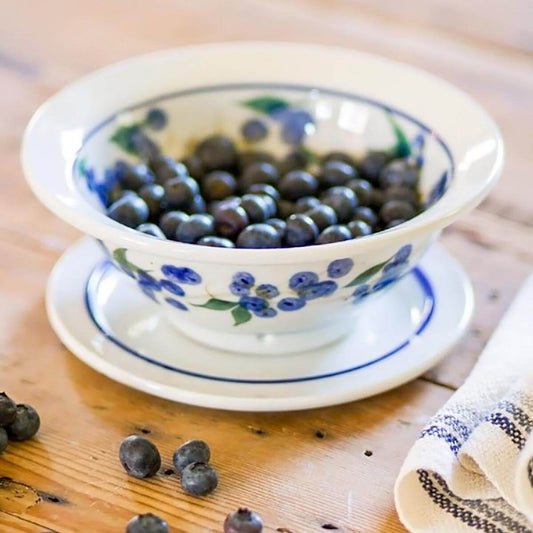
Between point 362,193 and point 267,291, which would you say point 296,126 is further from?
point 267,291

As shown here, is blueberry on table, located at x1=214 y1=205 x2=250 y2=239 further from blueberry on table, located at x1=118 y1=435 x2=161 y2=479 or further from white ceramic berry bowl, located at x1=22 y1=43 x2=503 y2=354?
blueberry on table, located at x1=118 y1=435 x2=161 y2=479

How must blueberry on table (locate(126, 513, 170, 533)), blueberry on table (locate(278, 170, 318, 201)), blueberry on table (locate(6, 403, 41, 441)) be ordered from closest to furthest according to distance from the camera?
blueberry on table (locate(126, 513, 170, 533))
blueberry on table (locate(6, 403, 41, 441))
blueberry on table (locate(278, 170, 318, 201))

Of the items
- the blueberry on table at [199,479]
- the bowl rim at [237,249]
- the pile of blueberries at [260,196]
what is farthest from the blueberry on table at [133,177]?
the blueberry on table at [199,479]

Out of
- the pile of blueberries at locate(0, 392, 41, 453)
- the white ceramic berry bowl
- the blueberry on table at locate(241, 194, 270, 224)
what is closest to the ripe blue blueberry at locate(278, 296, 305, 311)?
the white ceramic berry bowl

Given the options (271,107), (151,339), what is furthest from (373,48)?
(151,339)

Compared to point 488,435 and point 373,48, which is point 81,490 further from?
point 373,48

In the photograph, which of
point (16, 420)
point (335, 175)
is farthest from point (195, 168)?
point (16, 420)
